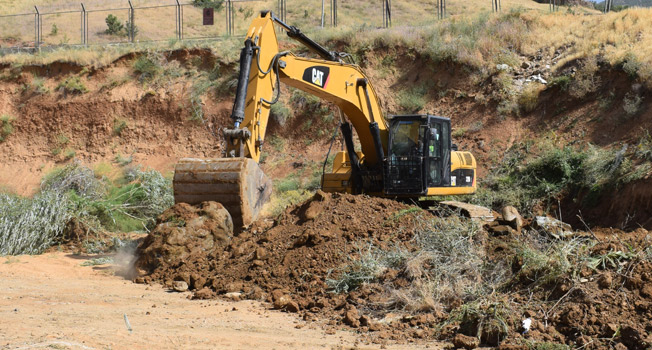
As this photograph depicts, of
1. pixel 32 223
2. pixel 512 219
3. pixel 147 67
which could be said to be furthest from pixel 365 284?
pixel 147 67

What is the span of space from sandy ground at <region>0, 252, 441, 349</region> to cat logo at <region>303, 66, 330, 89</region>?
444cm

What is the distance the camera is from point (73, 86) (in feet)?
88.2

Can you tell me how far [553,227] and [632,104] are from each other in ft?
39.9

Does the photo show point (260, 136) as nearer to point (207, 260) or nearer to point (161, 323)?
point (207, 260)

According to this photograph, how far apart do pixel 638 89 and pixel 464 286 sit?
14.8 m

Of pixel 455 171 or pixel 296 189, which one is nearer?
pixel 455 171

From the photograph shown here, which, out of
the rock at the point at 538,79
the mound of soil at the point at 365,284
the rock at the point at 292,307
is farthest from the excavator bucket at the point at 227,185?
the rock at the point at 538,79

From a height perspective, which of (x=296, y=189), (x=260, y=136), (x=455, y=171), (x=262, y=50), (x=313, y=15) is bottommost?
(x=296, y=189)

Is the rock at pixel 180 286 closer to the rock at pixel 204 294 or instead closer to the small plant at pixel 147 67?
the rock at pixel 204 294

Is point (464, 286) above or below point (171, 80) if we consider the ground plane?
below

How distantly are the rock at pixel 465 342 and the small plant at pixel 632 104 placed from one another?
48.9ft

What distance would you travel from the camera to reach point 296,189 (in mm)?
20797

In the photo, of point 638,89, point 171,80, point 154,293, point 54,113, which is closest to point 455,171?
point 154,293

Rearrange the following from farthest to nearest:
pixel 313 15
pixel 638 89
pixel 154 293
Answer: pixel 313 15 < pixel 638 89 < pixel 154 293
